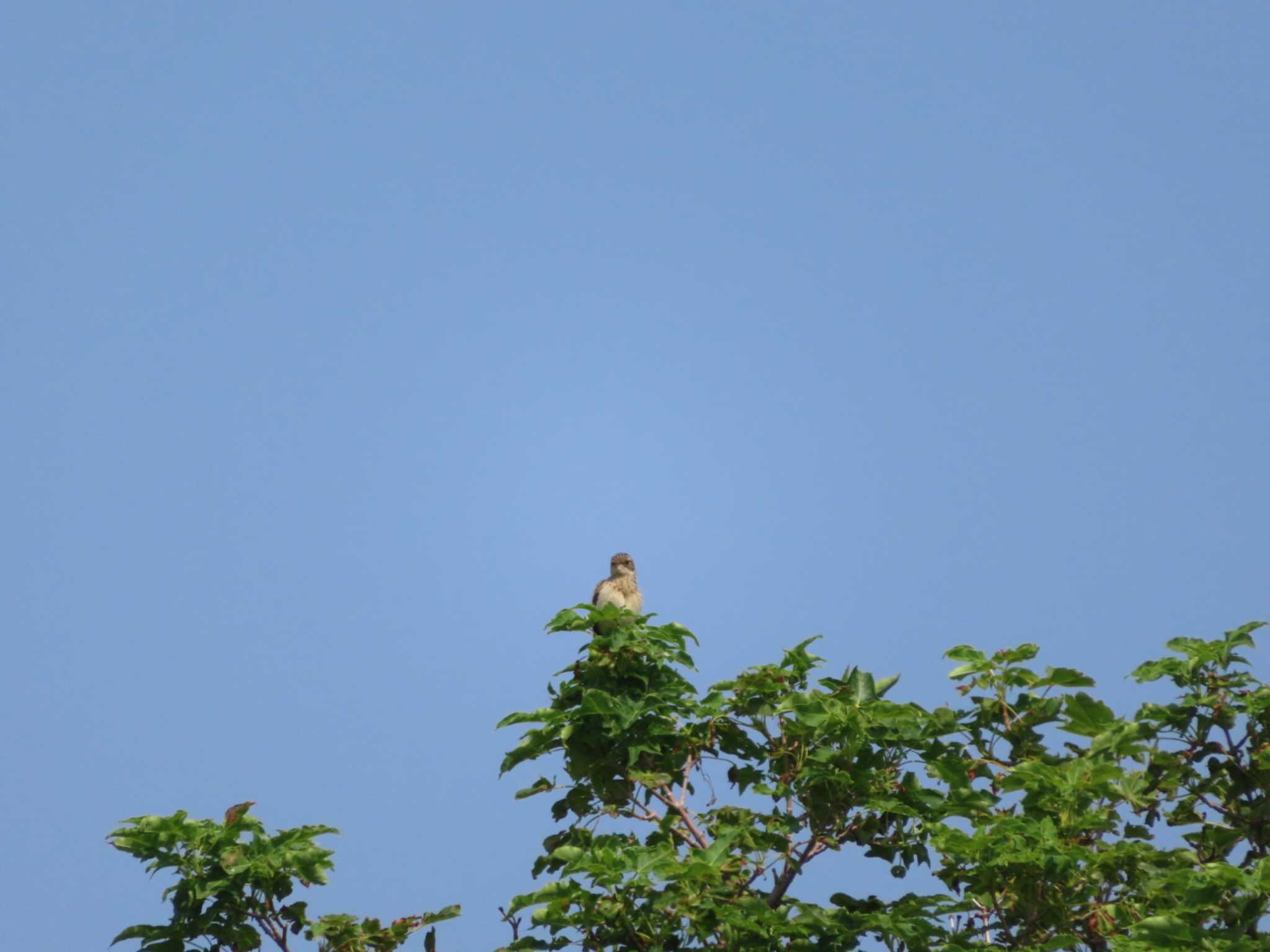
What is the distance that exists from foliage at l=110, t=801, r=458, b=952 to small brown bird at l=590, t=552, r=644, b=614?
1089 cm

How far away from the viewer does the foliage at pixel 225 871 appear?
12.2 meters

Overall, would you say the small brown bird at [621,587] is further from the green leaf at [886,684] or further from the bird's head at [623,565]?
the green leaf at [886,684]

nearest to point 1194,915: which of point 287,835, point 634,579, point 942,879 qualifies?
point 942,879

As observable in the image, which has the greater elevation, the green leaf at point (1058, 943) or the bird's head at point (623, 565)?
the bird's head at point (623, 565)

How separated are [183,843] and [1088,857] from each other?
264 inches

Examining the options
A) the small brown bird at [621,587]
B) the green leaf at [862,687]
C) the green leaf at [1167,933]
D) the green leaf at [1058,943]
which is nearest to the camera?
the green leaf at [1167,933]

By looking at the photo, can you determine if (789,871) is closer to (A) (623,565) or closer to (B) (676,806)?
(B) (676,806)

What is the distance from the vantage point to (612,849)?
12.3 meters

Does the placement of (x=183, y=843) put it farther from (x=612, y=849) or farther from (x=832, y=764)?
(x=832, y=764)

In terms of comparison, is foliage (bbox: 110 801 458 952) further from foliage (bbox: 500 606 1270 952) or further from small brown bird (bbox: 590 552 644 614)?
small brown bird (bbox: 590 552 644 614)

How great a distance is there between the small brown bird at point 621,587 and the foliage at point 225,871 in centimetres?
1089

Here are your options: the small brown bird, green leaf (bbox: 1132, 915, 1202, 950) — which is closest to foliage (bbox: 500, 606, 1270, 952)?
green leaf (bbox: 1132, 915, 1202, 950)

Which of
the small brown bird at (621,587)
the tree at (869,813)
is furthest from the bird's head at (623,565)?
the tree at (869,813)

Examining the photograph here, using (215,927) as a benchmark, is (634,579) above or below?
above
